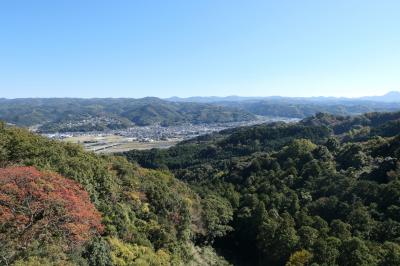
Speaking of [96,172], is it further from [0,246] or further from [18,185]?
[0,246]

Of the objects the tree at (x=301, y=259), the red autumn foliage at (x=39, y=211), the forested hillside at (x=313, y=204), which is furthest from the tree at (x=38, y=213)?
the forested hillside at (x=313, y=204)

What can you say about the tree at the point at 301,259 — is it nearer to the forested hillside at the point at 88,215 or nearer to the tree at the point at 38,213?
the forested hillside at the point at 88,215

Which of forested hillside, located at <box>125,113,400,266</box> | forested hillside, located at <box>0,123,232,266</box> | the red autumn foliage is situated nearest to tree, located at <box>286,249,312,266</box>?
forested hillside, located at <box>125,113,400,266</box>

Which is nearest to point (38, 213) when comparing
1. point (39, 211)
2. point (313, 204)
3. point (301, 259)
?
point (39, 211)

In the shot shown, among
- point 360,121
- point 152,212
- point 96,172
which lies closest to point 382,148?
point 152,212

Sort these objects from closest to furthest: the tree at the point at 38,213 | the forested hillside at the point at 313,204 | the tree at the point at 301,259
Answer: the tree at the point at 38,213, the tree at the point at 301,259, the forested hillside at the point at 313,204

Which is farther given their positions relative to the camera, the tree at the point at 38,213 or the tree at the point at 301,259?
the tree at the point at 301,259
